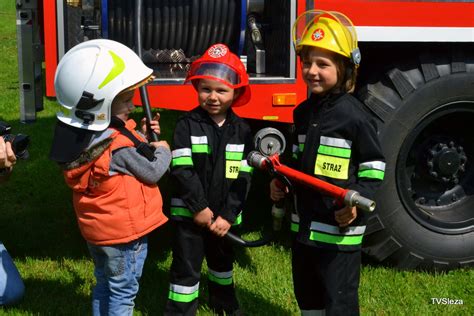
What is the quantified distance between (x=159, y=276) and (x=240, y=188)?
1.04 metres

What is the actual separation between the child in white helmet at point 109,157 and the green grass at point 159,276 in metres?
0.74


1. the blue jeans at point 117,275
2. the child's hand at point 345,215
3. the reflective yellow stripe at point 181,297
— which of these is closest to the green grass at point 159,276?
the reflective yellow stripe at point 181,297

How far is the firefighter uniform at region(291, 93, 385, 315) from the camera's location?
8.86 feet

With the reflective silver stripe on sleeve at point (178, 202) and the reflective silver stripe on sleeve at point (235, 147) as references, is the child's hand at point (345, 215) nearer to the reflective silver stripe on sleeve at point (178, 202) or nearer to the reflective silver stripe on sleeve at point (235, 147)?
the reflective silver stripe on sleeve at point (235, 147)

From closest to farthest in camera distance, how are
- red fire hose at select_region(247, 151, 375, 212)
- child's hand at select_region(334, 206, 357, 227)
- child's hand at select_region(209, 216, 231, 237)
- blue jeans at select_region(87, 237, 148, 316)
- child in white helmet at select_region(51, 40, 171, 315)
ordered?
red fire hose at select_region(247, 151, 375, 212), child's hand at select_region(334, 206, 357, 227), child in white helmet at select_region(51, 40, 171, 315), blue jeans at select_region(87, 237, 148, 316), child's hand at select_region(209, 216, 231, 237)

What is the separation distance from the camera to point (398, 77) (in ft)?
12.0

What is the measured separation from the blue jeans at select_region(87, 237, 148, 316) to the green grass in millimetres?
500

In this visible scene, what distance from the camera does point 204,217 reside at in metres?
3.08

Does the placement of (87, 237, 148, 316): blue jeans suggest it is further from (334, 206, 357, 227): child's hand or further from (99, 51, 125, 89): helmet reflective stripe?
(334, 206, 357, 227): child's hand

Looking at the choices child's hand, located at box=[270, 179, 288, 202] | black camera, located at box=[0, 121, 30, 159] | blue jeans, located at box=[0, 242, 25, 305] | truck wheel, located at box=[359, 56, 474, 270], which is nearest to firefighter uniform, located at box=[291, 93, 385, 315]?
child's hand, located at box=[270, 179, 288, 202]

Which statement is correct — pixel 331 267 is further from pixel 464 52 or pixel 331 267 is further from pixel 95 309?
pixel 464 52

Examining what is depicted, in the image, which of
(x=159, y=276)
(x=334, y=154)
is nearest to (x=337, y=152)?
(x=334, y=154)

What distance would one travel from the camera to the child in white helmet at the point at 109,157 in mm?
2764

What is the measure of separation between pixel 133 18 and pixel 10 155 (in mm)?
1009
